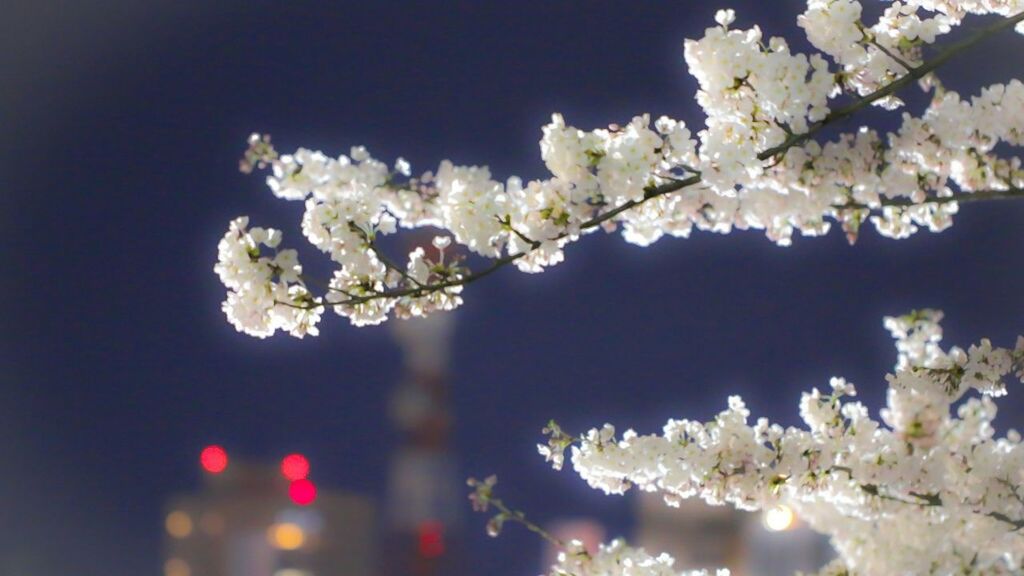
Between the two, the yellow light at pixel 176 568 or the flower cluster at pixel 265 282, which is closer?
the flower cluster at pixel 265 282

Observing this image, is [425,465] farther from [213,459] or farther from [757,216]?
[757,216]

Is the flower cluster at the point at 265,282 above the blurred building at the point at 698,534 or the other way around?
the other way around

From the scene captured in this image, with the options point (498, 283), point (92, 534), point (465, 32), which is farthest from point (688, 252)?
point (92, 534)

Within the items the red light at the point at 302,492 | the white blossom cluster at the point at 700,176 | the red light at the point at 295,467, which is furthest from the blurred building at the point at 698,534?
the white blossom cluster at the point at 700,176

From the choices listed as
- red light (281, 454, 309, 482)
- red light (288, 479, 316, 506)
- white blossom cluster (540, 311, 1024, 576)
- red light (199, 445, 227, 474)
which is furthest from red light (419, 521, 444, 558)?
white blossom cluster (540, 311, 1024, 576)

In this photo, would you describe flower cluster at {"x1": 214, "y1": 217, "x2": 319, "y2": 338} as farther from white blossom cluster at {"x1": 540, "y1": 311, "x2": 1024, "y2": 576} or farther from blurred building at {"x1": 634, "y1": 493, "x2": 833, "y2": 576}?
blurred building at {"x1": 634, "y1": 493, "x2": 833, "y2": 576}

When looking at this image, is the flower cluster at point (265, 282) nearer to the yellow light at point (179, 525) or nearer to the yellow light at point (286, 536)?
the yellow light at point (286, 536)
